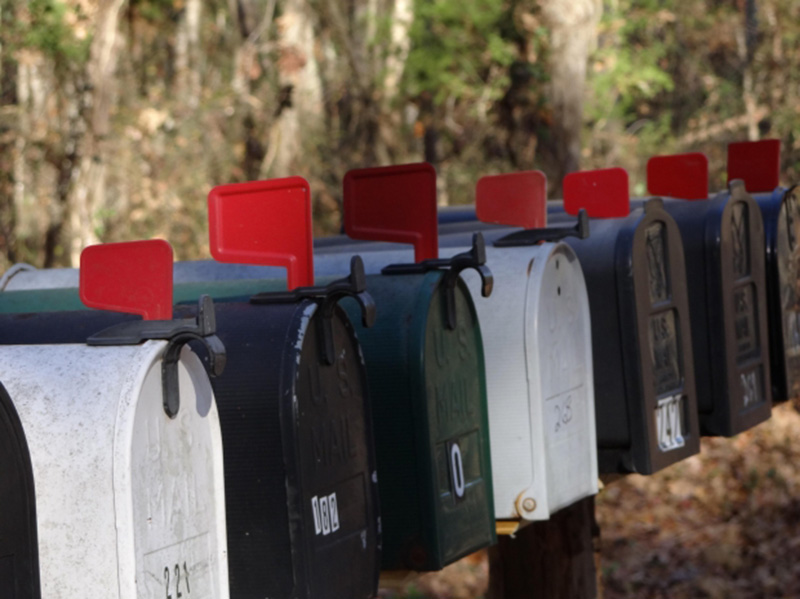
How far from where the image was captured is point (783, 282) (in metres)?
4.30

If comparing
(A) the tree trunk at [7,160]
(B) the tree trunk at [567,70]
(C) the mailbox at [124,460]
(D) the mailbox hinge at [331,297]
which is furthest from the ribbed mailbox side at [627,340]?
(A) the tree trunk at [7,160]

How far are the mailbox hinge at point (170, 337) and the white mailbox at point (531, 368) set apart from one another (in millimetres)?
1207

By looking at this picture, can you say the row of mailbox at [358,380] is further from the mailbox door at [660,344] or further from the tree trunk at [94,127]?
the tree trunk at [94,127]

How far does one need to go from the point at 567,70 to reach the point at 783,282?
159 inches

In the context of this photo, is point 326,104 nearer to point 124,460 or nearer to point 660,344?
point 660,344

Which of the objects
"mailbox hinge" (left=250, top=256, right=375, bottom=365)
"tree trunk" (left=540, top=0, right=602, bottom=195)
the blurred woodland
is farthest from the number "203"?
"tree trunk" (left=540, top=0, right=602, bottom=195)

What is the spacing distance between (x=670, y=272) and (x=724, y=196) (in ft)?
1.71

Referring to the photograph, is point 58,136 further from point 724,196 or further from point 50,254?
point 724,196

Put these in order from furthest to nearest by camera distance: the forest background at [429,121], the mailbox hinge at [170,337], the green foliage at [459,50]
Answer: the green foliage at [459,50] → the forest background at [429,121] → the mailbox hinge at [170,337]

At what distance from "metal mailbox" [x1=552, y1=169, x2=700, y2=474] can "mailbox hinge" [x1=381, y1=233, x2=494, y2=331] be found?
760mm

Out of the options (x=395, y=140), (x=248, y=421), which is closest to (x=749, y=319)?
(x=248, y=421)

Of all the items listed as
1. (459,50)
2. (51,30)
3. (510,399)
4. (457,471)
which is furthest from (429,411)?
(459,50)

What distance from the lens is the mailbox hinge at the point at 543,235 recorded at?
2973 millimetres

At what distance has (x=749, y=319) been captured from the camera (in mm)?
4016
